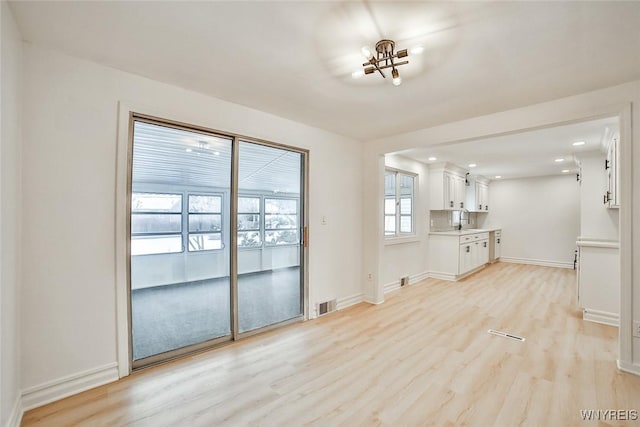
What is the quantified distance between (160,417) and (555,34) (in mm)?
3524

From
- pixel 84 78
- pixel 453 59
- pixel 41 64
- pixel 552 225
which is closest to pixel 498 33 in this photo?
pixel 453 59

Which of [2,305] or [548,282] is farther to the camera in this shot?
[548,282]

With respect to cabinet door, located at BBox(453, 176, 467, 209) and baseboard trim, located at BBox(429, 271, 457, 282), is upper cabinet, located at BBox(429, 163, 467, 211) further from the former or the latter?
baseboard trim, located at BBox(429, 271, 457, 282)

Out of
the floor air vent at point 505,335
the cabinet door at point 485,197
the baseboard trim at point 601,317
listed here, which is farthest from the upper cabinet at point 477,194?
the floor air vent at point 505,335

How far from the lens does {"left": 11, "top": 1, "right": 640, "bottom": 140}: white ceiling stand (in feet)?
5.35

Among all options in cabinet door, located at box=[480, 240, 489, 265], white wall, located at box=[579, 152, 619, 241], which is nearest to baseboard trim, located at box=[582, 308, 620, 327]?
white wall, located at box=[579, 152, 619, 241]

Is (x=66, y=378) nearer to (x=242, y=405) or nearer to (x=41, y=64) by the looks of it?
(x=242, y=405)

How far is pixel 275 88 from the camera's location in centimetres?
264

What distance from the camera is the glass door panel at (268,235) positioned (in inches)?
126

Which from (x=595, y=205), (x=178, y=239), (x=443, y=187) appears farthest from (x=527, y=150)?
(x=178, y=239)

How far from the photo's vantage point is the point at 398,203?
217 inches

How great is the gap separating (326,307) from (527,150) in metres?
4.27

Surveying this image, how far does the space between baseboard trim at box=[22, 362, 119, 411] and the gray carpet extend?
0.87 ft

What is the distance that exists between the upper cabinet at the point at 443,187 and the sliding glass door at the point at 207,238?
362cm
